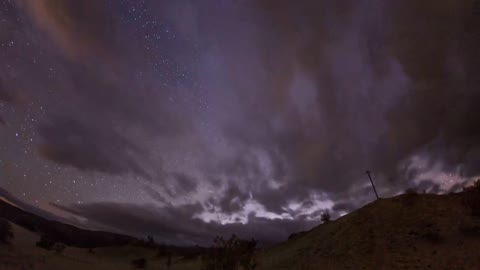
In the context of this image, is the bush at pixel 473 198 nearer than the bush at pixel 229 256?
No

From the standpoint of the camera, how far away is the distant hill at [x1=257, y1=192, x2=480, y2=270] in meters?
21.8

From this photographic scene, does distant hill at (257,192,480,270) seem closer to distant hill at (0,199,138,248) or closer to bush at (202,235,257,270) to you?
bush at (202,235,257,270)

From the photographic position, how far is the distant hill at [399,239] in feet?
71.7

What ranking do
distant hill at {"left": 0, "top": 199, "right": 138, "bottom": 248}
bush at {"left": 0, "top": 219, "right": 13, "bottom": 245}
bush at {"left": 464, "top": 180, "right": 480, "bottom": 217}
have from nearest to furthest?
bush at {"left": 0, "top": 219, "right": 13, "bottom": 245}
bush at {"left": 464, "top": 180, "right": 480, "bottom": 217}
distant hill at {"left": 0, "top": 199, "right": 138, "bottom": 248}

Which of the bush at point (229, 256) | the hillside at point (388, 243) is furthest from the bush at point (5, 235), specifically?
the bush at point (229, 256)

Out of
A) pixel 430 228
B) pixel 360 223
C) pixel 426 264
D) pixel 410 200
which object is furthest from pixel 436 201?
pixel 426 264

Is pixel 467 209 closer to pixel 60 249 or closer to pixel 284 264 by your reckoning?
pixel 284 264

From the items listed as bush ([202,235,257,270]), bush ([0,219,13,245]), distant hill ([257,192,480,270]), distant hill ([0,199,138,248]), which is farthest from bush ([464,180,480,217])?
distant hill ([0,199,138,248])

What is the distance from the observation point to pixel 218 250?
21.6 meters

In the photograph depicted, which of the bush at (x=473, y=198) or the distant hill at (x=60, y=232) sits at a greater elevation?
the distant hill at (x=60, y=232)

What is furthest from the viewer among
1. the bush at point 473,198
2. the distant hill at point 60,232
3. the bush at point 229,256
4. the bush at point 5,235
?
the distant hill at point 60,232

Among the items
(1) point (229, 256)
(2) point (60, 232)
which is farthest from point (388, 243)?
(2) point (60, 232)

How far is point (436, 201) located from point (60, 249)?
135 feet

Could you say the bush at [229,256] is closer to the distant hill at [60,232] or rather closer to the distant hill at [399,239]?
the distant hill at [399,239]
